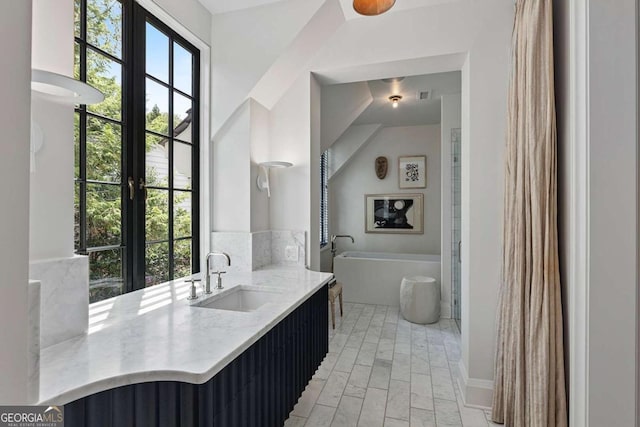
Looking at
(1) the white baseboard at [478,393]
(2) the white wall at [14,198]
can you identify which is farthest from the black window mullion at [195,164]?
(1) the white baseboard at [478,393]

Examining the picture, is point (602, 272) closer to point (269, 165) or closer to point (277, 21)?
point (269, 165)

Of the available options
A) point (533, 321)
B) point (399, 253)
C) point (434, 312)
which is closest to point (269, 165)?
point (533, 321)

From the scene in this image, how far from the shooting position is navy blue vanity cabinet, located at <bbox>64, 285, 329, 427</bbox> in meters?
0.95

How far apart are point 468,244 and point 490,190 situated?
0.41 m

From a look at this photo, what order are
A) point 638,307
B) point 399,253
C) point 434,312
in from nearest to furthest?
point 638,307
point 434,312
point 399,253

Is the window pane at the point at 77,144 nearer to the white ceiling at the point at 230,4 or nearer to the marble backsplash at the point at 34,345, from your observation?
the marble backsplash at the point at 34,345

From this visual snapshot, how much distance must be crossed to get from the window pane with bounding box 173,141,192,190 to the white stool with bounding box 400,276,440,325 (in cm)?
277

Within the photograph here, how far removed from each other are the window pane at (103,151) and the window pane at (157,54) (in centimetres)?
52

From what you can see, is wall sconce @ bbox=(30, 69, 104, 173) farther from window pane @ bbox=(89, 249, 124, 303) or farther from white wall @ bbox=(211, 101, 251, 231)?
white wall @ bbox=(211, 101, 251, 231)

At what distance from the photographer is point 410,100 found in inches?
168

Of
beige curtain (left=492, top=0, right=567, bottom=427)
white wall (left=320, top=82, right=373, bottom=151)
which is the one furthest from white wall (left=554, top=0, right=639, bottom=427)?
white wall (left=320, top=82, right=373, bottom=151)

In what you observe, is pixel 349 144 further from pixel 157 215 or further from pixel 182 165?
pixel 157 215

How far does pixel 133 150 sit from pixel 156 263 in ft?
2.43

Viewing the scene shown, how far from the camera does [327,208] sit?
575cm
